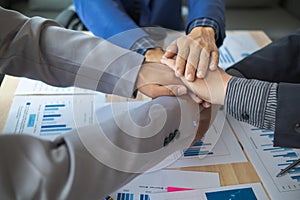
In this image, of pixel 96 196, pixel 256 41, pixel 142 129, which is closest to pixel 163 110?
pixel 142 129

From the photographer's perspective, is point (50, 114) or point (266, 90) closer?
point (266, 90)

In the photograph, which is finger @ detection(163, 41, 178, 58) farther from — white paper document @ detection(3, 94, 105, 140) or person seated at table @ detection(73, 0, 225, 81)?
white paper document @ detection(3, 94, 105, 140)

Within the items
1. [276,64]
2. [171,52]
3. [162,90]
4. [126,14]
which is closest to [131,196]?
[162,90]

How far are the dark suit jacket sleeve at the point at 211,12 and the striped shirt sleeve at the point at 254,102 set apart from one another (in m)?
0.36

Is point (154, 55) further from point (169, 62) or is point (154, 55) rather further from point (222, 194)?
point (222, 194)

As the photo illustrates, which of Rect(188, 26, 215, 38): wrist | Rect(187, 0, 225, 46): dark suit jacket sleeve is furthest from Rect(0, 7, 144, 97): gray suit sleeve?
Rect(187, 0, 225, 46): dark suit jacket sleeve

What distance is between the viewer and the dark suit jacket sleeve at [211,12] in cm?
106

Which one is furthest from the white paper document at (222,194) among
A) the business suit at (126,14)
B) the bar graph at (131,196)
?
the business suit at (126,14)

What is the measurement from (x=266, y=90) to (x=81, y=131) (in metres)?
0.37

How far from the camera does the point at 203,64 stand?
85 cm

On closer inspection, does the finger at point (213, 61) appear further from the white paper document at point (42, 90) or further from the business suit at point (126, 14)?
the white paper document at point (42, 90)

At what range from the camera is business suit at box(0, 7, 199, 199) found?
1.54ft

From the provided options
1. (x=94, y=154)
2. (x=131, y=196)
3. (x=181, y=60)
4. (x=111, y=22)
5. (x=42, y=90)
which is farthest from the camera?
(x=111, y=22)

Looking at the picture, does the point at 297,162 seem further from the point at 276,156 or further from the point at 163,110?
the point at 163,110
